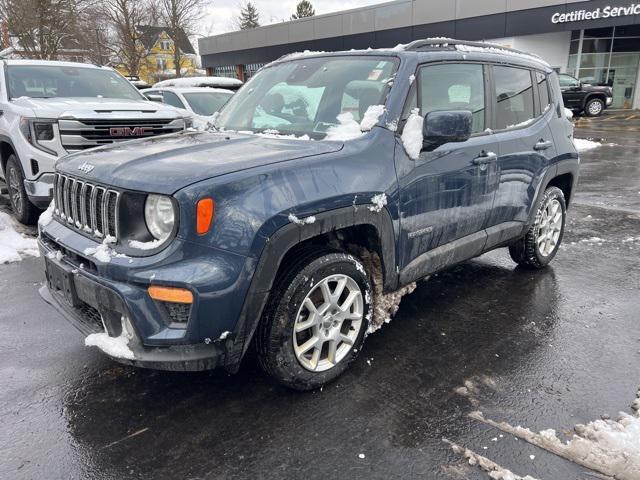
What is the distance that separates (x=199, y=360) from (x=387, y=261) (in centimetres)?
126

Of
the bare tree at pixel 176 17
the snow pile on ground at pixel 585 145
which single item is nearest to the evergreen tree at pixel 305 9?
the bare tree at pixel 176 17

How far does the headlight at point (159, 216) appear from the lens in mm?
2455

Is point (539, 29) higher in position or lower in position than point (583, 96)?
higher

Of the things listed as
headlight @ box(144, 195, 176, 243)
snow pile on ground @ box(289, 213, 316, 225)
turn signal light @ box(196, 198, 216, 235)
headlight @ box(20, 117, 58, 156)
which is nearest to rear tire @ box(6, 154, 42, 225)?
headlight @ box(20, 117, 58, 156)

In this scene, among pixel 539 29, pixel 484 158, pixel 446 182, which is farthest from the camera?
pixel 539 29

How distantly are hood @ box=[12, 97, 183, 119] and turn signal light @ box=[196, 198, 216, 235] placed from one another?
13.3 feet

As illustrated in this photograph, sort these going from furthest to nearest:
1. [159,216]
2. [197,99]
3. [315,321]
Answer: [197,99] < [315,321] < [159,216]

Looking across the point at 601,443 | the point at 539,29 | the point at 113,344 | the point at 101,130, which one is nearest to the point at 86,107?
the point at 101,130

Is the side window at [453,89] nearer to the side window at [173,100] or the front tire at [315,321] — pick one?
the front tire at [315,321]

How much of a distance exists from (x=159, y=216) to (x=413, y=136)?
1.61 meters

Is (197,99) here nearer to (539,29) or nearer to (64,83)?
(64,83)

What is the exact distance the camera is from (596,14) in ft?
80.3

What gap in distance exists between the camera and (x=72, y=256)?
9.26 ft

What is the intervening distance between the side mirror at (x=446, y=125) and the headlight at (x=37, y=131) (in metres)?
4.42
